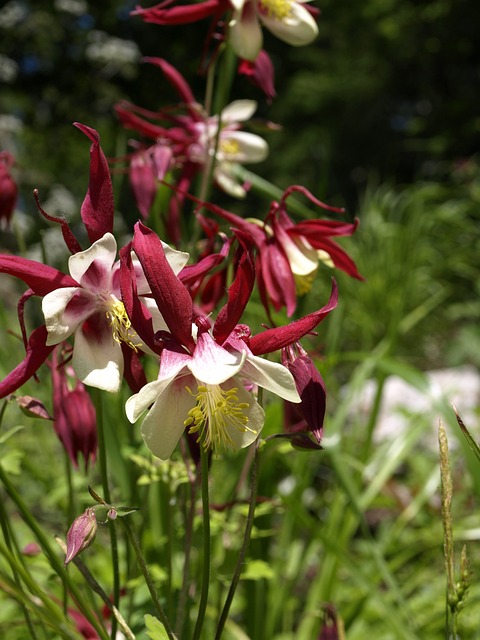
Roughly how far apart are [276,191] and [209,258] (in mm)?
804

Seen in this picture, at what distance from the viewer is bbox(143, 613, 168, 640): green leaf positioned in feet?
2.10

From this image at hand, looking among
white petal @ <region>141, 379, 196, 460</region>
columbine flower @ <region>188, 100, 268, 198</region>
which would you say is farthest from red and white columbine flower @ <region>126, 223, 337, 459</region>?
columbine flower @ <region>188, 100, 268, 198</region>

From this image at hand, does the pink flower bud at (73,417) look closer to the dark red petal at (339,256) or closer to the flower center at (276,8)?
the dark red petal at (339,256)

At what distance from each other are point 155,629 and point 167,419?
0.65ft

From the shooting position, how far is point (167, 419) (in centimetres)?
61

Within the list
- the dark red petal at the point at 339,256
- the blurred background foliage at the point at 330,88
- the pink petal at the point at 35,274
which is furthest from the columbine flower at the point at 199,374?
the blurred background foliage at the point at 330,88

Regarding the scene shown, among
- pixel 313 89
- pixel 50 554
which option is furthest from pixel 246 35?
pixel 313 89

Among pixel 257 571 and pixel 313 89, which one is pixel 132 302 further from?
pixel 313 89

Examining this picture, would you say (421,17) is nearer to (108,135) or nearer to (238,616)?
(108,135)

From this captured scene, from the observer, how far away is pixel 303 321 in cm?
59

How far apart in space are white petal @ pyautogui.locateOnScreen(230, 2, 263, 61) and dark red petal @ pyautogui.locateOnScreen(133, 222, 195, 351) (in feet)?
1.92

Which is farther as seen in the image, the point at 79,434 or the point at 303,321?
the point at 79,434

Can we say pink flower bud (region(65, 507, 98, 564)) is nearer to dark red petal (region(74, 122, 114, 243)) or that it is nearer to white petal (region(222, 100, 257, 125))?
dark red petal (region(74, 122, 114, 243))

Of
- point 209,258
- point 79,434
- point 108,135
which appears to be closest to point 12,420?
point 79,434
